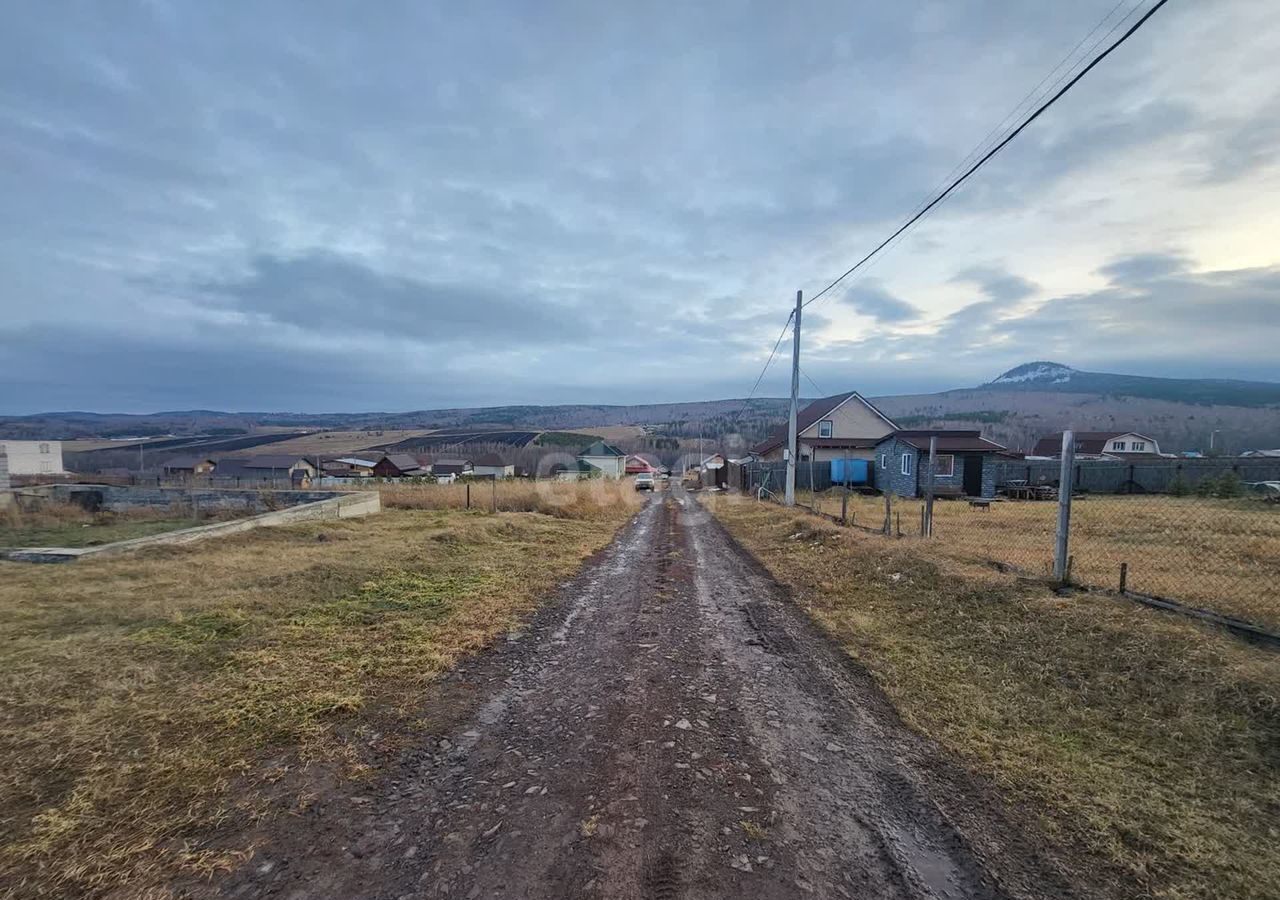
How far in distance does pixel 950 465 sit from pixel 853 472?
6139 mm

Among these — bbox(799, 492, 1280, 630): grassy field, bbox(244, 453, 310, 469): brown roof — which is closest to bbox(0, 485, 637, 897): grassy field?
bbox(799, 492, 1280, 630): grassy field

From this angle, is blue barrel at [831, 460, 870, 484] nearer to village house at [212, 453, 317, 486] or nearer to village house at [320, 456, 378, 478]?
village house at [320, 456, 378, 478]

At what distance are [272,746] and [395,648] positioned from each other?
195cm

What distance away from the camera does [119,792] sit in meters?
3.12

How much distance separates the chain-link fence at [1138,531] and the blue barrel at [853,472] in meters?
5.96

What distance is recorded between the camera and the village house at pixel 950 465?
2669 centimetres

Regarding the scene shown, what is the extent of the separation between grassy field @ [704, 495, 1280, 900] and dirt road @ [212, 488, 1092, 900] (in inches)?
15.8

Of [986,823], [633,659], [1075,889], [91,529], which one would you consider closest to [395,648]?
[633,659]

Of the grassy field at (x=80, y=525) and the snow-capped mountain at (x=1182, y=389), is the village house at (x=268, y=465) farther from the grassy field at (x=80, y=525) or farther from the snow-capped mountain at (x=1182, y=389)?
the snow-capped mountain at (x=1182, y=389)

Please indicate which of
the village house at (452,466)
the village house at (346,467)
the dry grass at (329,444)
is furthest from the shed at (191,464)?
the village house at (452,466)

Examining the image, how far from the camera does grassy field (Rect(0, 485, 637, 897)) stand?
2.78 metres

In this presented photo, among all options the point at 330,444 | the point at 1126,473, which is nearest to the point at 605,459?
the point at 1126,473

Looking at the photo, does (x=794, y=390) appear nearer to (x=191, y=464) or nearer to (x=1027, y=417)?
(x=191, y=464)

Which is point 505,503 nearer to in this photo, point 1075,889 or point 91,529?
point 91,529
